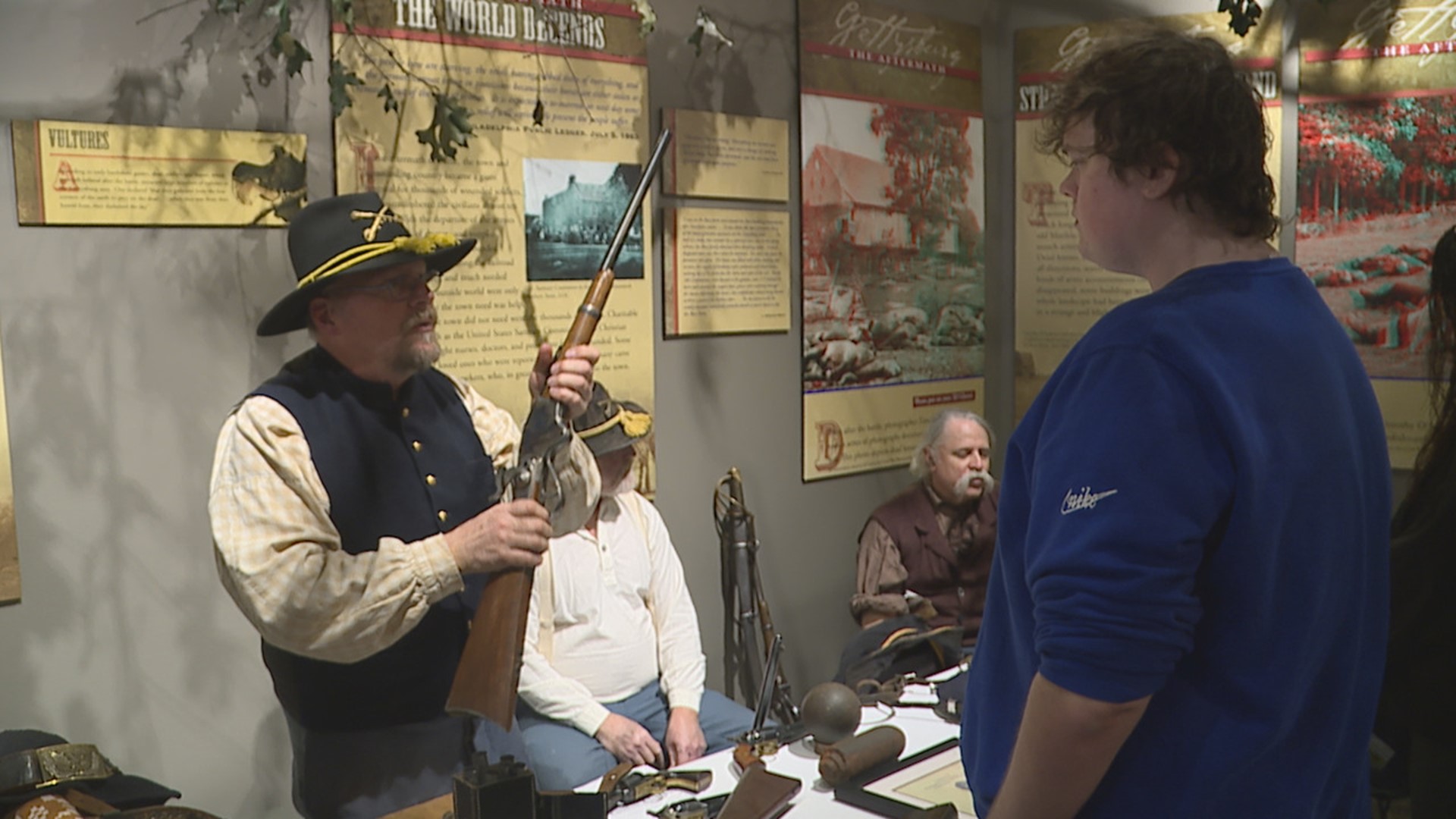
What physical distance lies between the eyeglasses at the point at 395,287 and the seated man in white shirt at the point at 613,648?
78cm

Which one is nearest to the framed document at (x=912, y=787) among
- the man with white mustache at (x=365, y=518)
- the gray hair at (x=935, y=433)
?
the man with white mustache at (x=365, y=518)

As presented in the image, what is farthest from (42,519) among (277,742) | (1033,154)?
(1033,154)

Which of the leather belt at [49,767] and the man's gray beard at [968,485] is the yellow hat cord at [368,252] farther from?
the man's gray beard at [968,485]

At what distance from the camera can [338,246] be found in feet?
8.02

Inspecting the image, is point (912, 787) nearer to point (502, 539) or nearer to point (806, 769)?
point (806, 769)

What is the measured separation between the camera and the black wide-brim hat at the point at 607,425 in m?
3.26

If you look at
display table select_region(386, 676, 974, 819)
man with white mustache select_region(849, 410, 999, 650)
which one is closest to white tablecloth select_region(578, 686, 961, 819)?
display table select_region(386, 676, 974, 819)

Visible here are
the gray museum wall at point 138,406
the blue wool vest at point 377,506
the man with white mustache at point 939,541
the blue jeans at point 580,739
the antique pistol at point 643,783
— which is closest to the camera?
the antique pistol at point 643,783

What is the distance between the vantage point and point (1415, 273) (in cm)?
411

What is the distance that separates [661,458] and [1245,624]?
2.80 meters

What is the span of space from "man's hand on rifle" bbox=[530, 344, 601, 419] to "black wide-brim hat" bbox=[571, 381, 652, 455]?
27.7 inches

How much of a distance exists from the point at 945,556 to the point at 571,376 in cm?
196

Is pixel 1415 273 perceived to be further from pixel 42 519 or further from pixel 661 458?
pixel 42 519

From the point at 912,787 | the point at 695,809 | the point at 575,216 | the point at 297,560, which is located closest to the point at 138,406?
the point at 297,560
